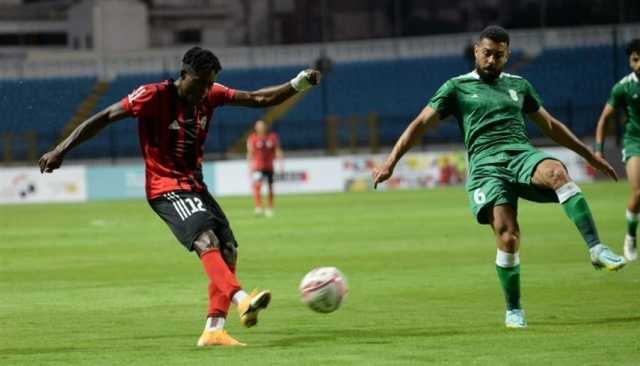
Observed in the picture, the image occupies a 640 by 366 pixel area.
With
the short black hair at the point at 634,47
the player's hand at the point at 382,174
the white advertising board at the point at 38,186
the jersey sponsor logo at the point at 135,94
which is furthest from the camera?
the white advertising board at the point at 38,186

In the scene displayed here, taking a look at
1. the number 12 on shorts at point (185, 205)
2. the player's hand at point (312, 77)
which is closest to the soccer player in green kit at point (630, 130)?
the player's hand at point (312, 77)

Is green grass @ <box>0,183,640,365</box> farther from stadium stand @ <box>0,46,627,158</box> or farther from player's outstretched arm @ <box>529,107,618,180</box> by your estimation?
stadium stand @ <box>0,46,627,158</box>

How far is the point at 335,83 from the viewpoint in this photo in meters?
58.0

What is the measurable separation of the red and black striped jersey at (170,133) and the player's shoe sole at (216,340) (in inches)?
46.4

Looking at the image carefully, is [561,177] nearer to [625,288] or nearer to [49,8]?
[625,288]

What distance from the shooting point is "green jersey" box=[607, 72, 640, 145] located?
54.6 ft

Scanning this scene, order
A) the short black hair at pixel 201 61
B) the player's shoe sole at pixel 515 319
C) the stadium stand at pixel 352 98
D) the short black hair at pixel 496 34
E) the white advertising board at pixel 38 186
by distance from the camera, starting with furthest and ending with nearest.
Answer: the stadium stand at pixel 352 98
the white advertising board at pixel 38 186
the short black hair at pixel 496 34
the player's shoe sole at pixel 515 319
the short black hair at pixel 201 61

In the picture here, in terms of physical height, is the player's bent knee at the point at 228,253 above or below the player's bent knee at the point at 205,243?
below

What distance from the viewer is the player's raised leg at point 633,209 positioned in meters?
17.2

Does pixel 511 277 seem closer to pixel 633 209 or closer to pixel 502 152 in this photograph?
pixel 502 152

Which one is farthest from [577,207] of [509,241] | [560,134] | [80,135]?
[80,135]

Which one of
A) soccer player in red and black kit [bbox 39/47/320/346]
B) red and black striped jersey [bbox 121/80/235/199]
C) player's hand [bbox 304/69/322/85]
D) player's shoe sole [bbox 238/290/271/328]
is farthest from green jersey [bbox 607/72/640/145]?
player's shoe sole [bbox 238/290/271/328]

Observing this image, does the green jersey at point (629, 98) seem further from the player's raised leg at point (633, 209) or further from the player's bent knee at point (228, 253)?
the player's bent knee at point (228, 253)

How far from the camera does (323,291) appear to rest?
10.4 meters
